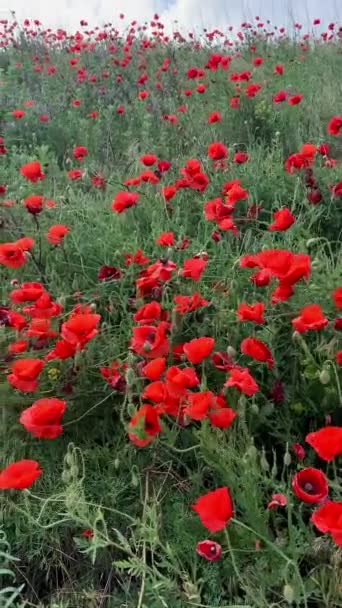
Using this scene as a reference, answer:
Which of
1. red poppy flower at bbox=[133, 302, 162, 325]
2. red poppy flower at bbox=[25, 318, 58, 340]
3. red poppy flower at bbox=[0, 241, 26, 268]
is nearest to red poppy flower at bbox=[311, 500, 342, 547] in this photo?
red poppy flower at bbox=[133, 302, 162, 325]

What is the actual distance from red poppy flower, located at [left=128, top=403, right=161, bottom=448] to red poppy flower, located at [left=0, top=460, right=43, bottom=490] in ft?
0.79

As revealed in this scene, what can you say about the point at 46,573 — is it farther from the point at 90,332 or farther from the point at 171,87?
the point at 171,87

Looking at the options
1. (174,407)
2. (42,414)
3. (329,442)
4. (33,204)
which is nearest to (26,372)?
(42,414)

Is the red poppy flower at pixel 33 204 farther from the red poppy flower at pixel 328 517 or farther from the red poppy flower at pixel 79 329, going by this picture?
the red poppy flower at pixel 328 517

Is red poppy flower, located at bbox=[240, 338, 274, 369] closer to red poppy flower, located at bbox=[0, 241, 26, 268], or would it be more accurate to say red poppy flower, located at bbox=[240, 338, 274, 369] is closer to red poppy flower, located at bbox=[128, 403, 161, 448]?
red poppy flower, located at bbox=[128, 403, 161, 448]

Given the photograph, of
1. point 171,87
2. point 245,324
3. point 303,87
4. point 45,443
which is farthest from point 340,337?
point 171,87

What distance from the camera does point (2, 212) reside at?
3.26m

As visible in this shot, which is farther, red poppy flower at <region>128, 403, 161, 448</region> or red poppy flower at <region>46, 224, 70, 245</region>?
red poppy flower at <region>46, 224, 70, 245</region>

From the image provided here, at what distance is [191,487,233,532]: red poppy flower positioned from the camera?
130cm

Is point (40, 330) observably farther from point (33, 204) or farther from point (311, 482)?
point (311, 482)

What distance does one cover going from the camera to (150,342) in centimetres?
178

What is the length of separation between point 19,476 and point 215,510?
1.65 ft

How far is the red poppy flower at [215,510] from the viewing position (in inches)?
51.3

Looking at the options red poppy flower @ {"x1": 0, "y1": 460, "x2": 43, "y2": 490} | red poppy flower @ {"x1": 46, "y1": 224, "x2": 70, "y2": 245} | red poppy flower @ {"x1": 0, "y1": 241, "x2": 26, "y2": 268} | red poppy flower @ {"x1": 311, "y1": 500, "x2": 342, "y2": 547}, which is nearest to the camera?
red poppy flower @ {"x1": 311, "y1": 500, "x2": 342, "y2": 547}
